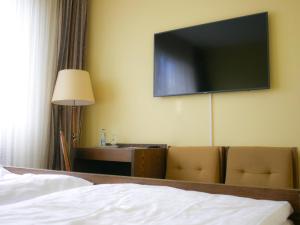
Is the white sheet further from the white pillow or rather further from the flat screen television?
the flat screen television

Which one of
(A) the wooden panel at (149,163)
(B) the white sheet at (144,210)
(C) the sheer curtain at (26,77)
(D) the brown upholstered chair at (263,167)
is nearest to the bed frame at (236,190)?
(B) the white sheet at (144,210)

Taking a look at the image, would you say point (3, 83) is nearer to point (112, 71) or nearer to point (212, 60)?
point (112, 71)

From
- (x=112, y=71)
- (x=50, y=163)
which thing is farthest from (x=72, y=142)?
(x=112, y=71)

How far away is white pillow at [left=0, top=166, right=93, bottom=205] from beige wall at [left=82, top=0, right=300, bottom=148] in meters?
1.42

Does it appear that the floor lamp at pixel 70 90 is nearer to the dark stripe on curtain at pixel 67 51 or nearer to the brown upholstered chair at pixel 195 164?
the dark stripe on curtain at pixel 67 51

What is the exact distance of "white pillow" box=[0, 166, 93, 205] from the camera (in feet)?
4.35

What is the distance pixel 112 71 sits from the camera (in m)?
3.34

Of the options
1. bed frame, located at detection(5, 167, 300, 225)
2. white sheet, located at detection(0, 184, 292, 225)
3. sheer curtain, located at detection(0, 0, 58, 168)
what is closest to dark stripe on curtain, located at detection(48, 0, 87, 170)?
sheer curtain, located at detection(0, 0, 58, 168)

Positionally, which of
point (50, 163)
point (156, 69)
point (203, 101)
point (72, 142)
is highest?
point (156, 69)

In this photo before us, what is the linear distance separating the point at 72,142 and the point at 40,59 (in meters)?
0.94

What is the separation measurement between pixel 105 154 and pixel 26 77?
1.14 meters

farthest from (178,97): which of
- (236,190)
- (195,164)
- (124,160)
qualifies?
(236,190)

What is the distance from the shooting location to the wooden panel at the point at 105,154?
2.48 metres

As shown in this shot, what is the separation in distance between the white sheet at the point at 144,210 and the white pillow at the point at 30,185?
0.32m
